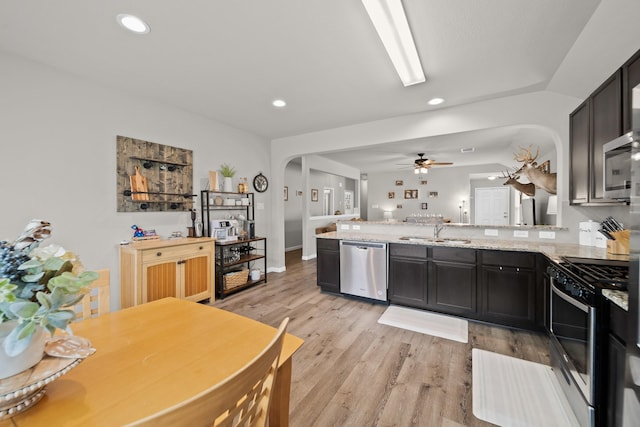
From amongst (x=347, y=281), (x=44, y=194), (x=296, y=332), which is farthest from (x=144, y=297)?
(x=347, y=281)

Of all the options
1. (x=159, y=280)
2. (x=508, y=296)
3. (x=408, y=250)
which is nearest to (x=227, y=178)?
(x=159, y=280)

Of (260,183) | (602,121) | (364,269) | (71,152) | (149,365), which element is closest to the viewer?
(149,365)

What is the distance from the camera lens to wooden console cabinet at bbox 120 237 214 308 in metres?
2.79

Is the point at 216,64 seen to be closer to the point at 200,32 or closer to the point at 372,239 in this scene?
the point at 200,32

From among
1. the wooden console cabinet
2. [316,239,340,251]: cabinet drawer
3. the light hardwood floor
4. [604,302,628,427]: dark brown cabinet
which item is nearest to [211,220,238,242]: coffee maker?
the wooden console cabinet

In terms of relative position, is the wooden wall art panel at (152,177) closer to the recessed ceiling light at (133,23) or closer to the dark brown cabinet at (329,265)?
the recessed ceiling light at (133,23)

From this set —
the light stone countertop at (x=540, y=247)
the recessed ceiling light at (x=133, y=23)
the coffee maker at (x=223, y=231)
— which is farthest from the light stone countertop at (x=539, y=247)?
the recessed ceiling light at (x=133, y=23)

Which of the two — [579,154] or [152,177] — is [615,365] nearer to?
[579,154]

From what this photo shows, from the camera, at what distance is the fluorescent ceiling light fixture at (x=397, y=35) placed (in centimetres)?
169

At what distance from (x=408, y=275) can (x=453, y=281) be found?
0.50 metres

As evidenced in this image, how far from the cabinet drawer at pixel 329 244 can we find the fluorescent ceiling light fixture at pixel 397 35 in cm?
219

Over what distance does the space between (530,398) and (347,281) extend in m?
2.15

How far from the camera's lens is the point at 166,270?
119 inches

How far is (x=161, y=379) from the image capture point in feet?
2.68
